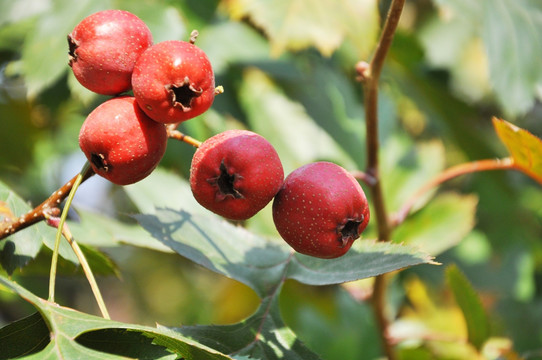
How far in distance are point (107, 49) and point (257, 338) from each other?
0.55 m

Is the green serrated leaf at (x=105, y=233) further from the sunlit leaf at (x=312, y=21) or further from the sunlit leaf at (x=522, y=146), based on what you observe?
the sunlit leaf at (x=522, y=146)

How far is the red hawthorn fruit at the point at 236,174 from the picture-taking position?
2.81 ft

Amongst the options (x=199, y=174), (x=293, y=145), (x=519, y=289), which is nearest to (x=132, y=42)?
(x=199, y=174)

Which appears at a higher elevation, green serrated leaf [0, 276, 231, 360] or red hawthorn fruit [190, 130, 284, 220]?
red hawthorn fruit [190, 130, 284, 220]

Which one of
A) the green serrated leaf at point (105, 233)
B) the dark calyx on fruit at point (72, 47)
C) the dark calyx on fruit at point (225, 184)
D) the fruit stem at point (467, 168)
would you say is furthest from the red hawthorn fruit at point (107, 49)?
the fruit stem at point (467, 168)

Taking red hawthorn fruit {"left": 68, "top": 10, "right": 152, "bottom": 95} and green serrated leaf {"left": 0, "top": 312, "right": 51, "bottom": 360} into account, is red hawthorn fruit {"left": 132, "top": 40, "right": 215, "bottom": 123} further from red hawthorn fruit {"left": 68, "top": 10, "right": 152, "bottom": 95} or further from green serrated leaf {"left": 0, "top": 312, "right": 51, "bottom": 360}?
green serrated leaf {"left": 0, "top": 312, "right": 51, "bottom": 360}

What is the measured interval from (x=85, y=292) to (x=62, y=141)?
1.30 meters

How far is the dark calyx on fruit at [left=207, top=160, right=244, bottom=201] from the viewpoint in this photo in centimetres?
86

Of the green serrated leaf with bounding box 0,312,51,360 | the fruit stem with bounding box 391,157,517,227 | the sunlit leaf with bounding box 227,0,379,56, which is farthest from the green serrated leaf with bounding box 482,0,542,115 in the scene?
the green serrated leaf with bounding box 0,312,51,360

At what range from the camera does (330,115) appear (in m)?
2.10

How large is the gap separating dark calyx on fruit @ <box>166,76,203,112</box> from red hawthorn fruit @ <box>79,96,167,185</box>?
65 millimetres

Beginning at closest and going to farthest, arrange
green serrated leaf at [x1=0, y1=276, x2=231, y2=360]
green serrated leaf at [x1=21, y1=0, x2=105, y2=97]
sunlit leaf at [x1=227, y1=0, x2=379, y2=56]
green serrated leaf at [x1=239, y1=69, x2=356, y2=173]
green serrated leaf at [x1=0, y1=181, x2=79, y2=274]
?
green serrated leaf at [x1=0, y1=276, x2=231, y2=360]
green serrated leaf at [x1=0, y1=181, x2=79, y2=274]
green serrated leaf at [x1=21, y1=0, x2=105, y2=97]
sunlit leaf at [x1=227, y1=0, x2=379, y2=56]
green serrated leaf at [x1=239, y1=69, x2=356, y2=173]

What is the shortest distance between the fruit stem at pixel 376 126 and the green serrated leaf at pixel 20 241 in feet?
2.03

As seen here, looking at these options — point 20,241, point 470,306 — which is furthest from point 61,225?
point 470,306
